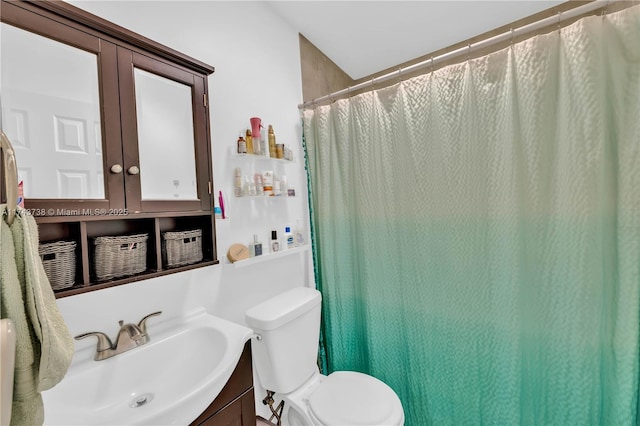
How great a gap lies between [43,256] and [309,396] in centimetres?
125

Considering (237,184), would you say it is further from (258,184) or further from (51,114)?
(51,114)

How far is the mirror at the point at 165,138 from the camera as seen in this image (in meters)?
1.02

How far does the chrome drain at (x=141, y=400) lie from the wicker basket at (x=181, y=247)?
0.44 metres

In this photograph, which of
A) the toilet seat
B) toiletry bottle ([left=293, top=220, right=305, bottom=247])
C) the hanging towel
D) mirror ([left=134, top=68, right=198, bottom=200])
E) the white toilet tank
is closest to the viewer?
the hanging towel

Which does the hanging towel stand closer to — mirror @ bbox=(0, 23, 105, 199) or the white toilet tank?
mirror @ bbox=(0, 23, 105, 199)

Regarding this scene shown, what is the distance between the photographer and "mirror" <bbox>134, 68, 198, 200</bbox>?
1.02 metres

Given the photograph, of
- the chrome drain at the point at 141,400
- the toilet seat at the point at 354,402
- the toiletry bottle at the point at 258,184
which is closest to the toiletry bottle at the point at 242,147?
the toiletry bottle at the point at 258,184

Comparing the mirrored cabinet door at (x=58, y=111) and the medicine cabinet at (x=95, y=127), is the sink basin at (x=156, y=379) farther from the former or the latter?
the mirrored cabinet door at (x=58, y=111)

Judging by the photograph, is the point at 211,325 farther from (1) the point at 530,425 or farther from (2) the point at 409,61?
(2) the point at 409,61

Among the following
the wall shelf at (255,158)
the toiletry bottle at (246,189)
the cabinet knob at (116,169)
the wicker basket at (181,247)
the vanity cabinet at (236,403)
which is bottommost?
the vanity cabinet at (236,403)

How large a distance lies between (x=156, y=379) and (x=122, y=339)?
19cm

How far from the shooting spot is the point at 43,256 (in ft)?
2.64

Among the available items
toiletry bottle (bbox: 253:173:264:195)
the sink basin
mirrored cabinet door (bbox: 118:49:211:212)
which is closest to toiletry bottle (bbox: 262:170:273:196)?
toiletry bottle (bbox: 253:173:264:195)

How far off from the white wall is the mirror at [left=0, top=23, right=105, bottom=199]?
0.94 feet
